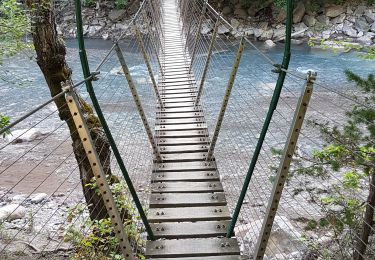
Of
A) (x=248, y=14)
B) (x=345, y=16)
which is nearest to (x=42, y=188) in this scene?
(x=248, y=14)

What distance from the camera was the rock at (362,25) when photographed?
11.1 m

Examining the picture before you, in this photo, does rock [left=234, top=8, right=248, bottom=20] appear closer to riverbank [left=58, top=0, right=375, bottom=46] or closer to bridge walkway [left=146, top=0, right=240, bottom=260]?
riverbank [left=58, top=0, right=375, bottom=46]

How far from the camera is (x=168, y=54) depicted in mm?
4754

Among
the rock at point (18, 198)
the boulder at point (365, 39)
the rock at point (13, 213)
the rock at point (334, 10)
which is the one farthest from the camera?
the rock at point (334, 10)

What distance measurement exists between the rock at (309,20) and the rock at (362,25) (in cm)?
119

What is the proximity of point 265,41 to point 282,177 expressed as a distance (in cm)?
1050

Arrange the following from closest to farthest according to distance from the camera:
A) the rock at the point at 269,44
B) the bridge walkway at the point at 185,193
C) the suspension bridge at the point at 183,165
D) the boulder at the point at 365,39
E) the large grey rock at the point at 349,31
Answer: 1. the suspension bridge at the point at 183,165
2. the bridge walkway at the point at 185,193
3. the boulder at the point at 365,39
4. the rock at the point at 269,44
5. the large grey rock at the point at 349,31

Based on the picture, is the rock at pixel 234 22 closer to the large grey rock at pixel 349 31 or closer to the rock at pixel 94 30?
the large grey rock at pixel 349 31

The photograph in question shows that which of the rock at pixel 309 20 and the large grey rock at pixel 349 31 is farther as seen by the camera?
the rock at pixel 309 20

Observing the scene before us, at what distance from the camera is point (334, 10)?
11836 mm

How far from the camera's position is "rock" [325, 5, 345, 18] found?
38.8ft

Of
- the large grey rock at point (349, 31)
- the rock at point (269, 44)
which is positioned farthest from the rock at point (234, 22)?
the large grey rock at point (349, 31)

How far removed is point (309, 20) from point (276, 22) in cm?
97

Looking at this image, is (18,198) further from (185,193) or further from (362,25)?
(362,25)
